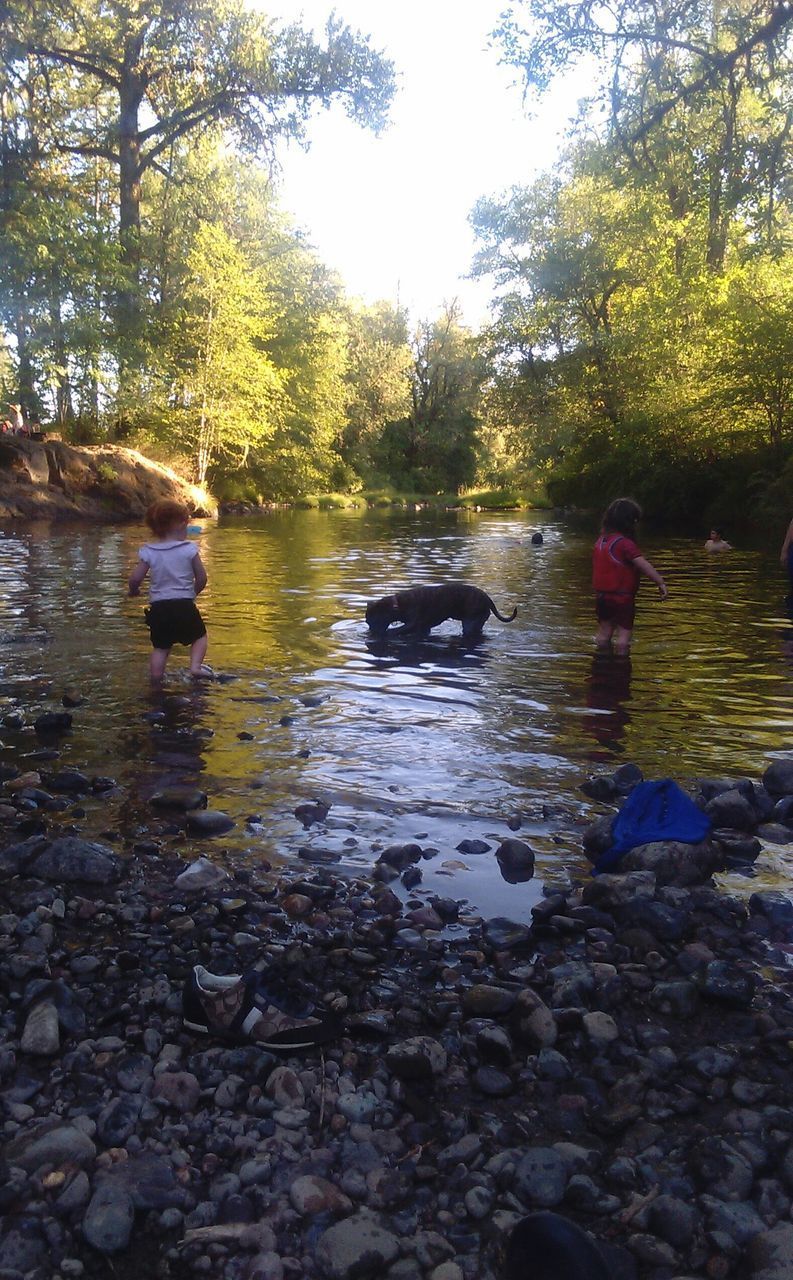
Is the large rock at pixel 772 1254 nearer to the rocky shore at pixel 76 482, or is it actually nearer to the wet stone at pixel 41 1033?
the wet stone at pixel 41 1033

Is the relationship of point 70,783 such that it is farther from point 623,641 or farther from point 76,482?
point 76,482

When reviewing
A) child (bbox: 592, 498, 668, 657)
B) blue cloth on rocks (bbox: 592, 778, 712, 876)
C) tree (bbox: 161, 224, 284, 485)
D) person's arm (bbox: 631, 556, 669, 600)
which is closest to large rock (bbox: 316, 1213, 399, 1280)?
blue cloth on rocks (bbox: 592, 778, 712, 876)

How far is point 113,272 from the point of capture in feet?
117

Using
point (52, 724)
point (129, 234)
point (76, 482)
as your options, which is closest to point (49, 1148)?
point (52, 724)

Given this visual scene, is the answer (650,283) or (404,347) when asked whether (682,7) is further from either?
(404,347)

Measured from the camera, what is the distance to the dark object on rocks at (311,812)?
5180 millimetres

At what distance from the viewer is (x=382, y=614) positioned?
440 inches

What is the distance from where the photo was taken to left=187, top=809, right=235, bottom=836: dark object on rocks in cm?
498

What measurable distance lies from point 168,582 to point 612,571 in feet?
15.2

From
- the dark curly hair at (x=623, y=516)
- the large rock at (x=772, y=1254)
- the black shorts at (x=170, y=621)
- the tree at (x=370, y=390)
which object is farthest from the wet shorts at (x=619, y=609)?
the tree at (x=370, y=390)

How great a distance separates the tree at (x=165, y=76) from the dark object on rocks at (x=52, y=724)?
107 ft

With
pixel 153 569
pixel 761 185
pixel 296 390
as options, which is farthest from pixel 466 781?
pixel 296 390

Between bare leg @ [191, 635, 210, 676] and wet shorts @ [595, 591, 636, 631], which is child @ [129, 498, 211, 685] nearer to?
bare leg @ [191, 635, 210, 676]

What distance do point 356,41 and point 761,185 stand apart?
2235 centimetres
